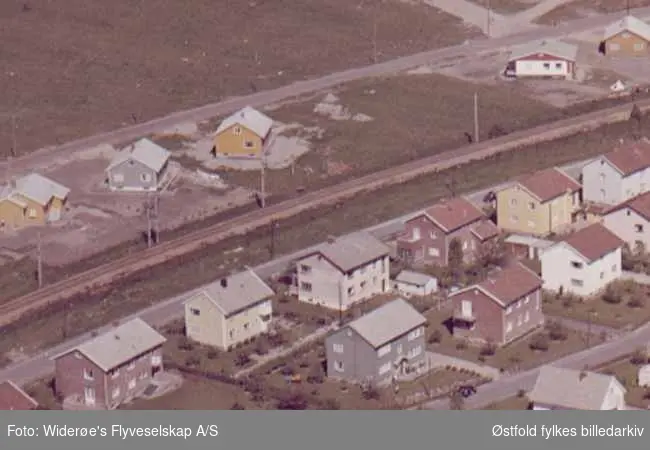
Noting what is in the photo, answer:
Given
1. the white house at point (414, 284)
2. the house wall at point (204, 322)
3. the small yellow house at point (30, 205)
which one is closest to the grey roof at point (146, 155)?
the small yellow house at point (30, 205)

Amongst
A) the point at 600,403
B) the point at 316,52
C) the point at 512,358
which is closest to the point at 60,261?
the point at 512,358

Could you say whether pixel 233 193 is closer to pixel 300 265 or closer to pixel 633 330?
pixel 300 265

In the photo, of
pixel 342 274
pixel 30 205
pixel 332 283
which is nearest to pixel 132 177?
pixel 30 205

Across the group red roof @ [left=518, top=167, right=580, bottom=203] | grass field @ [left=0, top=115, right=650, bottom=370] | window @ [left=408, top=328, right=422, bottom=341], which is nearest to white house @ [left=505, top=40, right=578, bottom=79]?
grass field @ [left=0, top=115, right=650, bottom=370]

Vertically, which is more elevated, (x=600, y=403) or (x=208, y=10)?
(x=600, y=403)

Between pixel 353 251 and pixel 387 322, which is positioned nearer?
pixel 387 322

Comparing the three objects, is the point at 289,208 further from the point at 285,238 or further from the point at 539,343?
the point at 539,343
